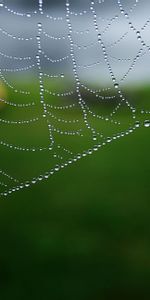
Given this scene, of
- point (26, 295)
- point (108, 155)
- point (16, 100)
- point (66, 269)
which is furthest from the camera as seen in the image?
point (108, 155)

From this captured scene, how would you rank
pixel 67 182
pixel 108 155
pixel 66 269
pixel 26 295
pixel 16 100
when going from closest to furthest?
pixel 26 295 → pixel 66 269 → pixel 67 182 → pixel 16 100 → pixel 108 155

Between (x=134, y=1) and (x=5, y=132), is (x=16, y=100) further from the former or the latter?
(x=134, y=1)

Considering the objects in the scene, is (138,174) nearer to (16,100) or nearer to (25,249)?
(16,100)

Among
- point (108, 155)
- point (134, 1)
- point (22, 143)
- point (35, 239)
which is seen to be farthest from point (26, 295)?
point (108, 155)

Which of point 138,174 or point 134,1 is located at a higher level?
point 134,1

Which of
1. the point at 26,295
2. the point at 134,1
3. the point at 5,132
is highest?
the point at 134,1

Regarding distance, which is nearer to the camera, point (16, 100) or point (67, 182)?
point (67, 182)
